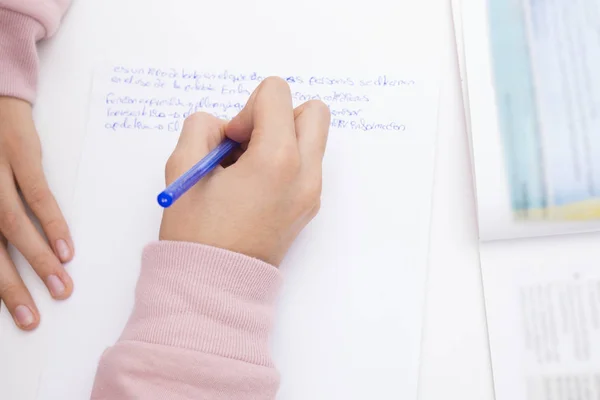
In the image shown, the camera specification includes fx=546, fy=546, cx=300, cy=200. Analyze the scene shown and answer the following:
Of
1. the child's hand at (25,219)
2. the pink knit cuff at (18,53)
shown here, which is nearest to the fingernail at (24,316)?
the child's hand at (25,219)

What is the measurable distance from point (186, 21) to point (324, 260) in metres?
0.30

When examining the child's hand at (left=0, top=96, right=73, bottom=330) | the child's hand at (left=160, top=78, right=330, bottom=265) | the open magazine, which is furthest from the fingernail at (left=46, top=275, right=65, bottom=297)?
the open magazine

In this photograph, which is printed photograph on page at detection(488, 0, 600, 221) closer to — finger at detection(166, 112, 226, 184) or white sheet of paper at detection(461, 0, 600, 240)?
white sheet of paper at detection(461, 0, 600, 240)

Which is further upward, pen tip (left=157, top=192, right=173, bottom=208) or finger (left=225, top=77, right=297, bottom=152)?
finger (left=225, top=77, right=297, bottom=152)

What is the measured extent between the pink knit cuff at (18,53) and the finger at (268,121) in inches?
9.1

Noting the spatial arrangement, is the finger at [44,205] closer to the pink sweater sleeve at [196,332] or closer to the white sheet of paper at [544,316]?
the pink sweater sleeve at [196,332]

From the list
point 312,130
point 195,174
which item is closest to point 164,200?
point 195,174

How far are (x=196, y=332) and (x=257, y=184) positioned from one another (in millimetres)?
121

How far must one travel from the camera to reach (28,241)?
493mm

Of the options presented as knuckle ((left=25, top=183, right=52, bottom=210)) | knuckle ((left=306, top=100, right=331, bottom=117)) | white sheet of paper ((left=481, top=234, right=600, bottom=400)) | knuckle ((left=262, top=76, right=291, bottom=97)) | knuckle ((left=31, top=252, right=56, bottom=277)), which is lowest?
white sheet of paper ((left=481, top=234, right=600, bottom=400))

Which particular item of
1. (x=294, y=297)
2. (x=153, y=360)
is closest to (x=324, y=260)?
(x=294, y=297)

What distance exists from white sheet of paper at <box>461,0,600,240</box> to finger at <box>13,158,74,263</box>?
37 centimetres

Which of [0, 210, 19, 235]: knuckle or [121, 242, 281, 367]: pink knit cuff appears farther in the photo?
[0, 210, 19, 235]: knuckle

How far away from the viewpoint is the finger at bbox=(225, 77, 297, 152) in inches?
17.3
